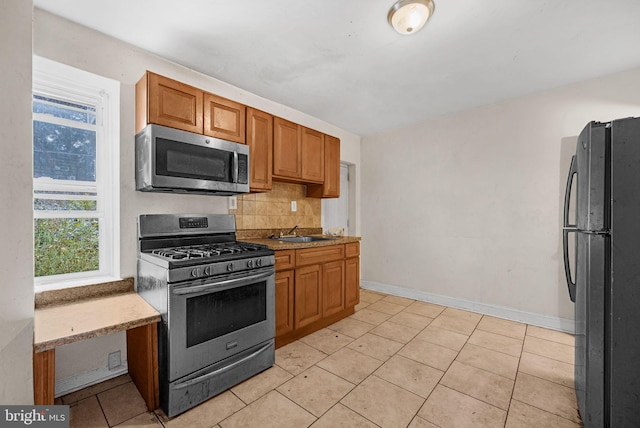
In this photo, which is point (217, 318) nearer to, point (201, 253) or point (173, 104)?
point (201, 253)

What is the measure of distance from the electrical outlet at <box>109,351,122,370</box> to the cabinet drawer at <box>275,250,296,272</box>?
1308 mm

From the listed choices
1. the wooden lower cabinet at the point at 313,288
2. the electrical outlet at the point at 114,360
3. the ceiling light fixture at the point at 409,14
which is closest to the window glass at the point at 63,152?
the electrical outlet at the point at 114,360

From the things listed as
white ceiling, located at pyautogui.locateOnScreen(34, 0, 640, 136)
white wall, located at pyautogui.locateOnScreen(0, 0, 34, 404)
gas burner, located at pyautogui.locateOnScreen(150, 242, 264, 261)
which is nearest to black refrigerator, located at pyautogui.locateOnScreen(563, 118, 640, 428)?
white ceiling, located at pyautogui.locateOnScreen(34, 0, 640, 136)

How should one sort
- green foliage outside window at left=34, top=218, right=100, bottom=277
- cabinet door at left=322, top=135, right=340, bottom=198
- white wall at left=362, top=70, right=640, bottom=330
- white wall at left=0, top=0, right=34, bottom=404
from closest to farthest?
white wall at left=0, top=0, right=34, bottom=404 → green foliage outside window at left=34, top=218, right=100, bottom=277 → white wall at left=362, top=70, right=640, bottom=330 → cabinet door at left=322, top=135, right=340, bottom=198

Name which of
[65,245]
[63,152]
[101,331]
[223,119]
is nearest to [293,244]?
[223,119]

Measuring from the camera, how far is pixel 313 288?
2650mm

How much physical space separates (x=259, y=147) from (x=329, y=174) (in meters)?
1.07

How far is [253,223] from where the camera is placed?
2.93 meters

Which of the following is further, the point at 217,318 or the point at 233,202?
the point at 233,202

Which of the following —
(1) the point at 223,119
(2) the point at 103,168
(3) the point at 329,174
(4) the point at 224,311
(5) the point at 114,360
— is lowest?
(5) the point at 114,360

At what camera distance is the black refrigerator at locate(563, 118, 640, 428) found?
4.01 feet

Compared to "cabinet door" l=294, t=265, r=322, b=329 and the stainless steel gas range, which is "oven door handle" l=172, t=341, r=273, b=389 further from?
"cabinet door" l=294, t=265, r=322, b=329

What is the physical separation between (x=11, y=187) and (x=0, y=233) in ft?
0.69

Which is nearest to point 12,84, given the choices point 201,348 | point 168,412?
point 201,348
